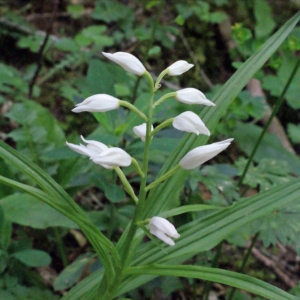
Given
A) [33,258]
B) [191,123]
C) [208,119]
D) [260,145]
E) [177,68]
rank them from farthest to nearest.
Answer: [260,145]
[33,258]
[208,119]
[177,68]
[191,123]

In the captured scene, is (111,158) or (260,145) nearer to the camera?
(111,158)

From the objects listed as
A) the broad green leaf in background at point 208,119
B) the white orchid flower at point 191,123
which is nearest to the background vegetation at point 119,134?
the broad green leaf in background at point 208,119

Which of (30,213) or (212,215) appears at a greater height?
(212,215)

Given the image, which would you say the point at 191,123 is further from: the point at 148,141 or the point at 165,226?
the point at 165,226

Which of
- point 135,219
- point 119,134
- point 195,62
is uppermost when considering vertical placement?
point 135,219

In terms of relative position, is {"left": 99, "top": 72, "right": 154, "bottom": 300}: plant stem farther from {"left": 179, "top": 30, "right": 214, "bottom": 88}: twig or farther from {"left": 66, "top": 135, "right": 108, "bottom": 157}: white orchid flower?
{"left": 179, "top": 30, "right": 214, "bottom": 88}: twig

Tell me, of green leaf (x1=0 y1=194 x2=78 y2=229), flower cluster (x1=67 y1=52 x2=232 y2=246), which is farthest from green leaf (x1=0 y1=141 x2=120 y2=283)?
green leaf (x1=0 y1=194 x2=78 y2=229)

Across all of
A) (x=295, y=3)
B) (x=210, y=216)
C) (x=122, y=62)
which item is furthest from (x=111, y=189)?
(x=295, y=3)

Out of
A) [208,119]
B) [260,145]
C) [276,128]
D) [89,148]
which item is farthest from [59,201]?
[276,128]
